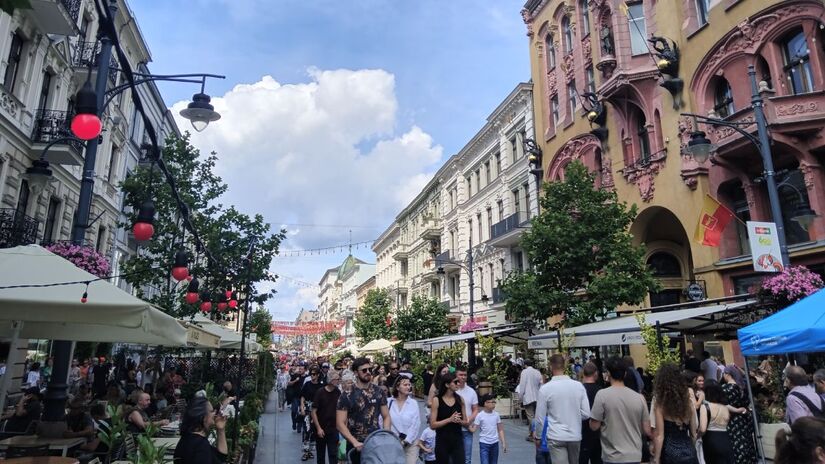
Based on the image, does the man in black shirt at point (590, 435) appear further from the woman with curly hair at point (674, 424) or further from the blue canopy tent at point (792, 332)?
the blue canopy tent at point (792, 332)

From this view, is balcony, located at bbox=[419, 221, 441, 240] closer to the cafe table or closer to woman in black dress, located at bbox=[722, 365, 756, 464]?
woman in black dress, located at bbox=[722, 365, 756, 464]

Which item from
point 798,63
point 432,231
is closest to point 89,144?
point 798,63

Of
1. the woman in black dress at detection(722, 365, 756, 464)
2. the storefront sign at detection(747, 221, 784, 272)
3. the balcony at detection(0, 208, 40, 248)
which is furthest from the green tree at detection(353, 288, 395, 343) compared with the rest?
the woman in black dress at detection(722, 365, 756, 464)

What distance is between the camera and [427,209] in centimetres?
5206

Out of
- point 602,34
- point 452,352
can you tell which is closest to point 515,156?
point 602,34

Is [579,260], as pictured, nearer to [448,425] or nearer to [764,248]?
[764,248]

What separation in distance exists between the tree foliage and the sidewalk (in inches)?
261

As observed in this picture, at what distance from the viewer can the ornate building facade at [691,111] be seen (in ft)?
52.8

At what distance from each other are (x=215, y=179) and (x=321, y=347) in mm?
73253

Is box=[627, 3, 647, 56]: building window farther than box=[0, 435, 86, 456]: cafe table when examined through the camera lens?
Yes

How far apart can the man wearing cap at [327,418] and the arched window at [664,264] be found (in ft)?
64.8

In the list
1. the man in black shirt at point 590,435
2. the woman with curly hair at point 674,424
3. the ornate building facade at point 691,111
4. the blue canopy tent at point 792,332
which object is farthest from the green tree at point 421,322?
the woman with curly hair at point 674,424

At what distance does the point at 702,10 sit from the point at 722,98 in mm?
3878

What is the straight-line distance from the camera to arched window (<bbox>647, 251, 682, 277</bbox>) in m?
23.9
